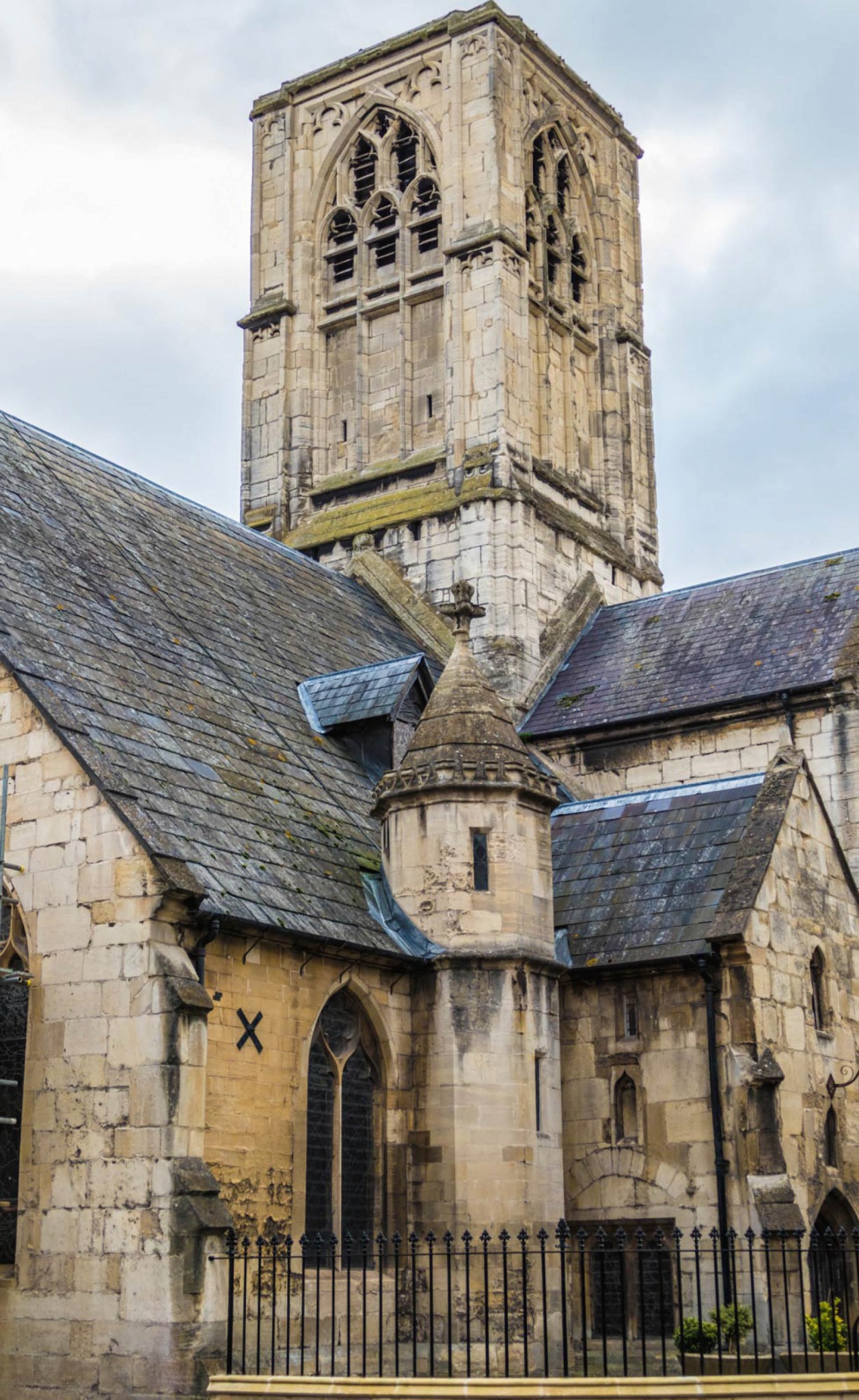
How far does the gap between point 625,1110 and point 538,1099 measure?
66.1 inches

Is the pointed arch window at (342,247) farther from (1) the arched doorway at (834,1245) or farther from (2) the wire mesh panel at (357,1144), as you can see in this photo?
(1) the arched doorway at (834,1245)

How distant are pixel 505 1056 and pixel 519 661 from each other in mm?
11885

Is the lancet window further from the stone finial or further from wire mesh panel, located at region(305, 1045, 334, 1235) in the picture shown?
wire mesh panel, located at region(305, 1045, 334, 1235)

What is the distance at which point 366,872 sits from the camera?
21.9m

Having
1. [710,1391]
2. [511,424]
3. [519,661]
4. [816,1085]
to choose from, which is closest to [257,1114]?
[710,1391]

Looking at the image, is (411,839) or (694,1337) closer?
(694,1337)

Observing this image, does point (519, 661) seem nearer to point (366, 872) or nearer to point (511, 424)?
point (511, 424)

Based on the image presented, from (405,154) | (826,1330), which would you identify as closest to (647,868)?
(826,1330)

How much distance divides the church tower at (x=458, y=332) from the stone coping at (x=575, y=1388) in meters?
17.7

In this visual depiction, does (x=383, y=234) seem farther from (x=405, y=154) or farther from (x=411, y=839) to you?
(x=411, y=839)

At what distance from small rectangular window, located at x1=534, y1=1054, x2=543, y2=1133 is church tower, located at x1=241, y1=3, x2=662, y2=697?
36.3 feet

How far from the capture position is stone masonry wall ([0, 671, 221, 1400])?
1606 cm

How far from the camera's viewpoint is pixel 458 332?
34094mm

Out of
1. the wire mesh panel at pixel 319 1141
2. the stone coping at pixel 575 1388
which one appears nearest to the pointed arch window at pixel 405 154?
the wire mesh panel at pixel 319 1141
